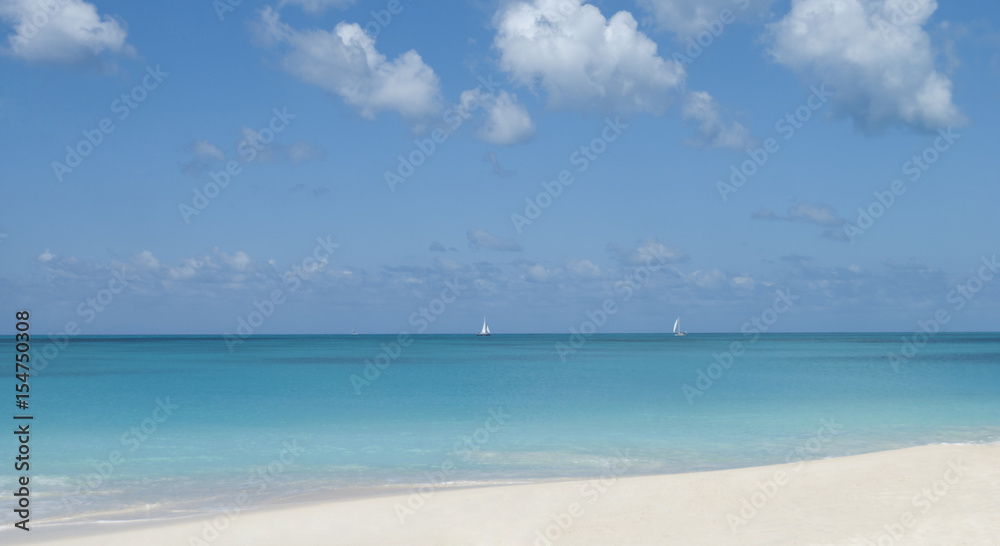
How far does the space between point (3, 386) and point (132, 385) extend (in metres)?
5.53

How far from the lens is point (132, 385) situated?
3394 centimetres
